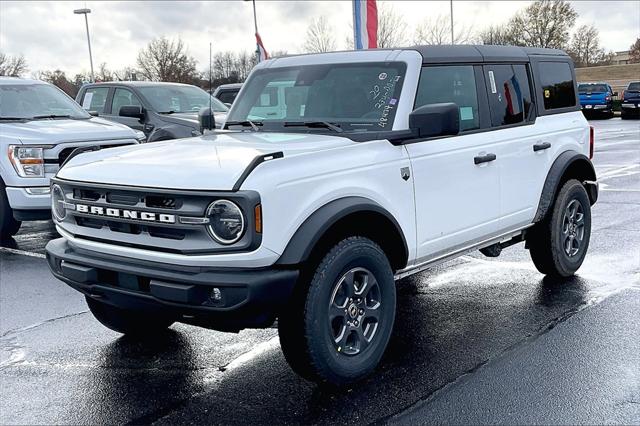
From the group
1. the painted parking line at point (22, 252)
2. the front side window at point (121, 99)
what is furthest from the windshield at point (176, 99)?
the painted parking line at point (22, 252)

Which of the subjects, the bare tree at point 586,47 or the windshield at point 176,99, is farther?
the bare tree at point 586,47

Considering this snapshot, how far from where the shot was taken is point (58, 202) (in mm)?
4328

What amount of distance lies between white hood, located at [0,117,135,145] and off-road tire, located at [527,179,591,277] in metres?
5.13

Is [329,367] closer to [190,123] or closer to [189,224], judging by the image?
[189,224]

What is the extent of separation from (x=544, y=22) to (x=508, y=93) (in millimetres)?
67340

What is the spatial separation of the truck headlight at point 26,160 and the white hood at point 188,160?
3.75 m

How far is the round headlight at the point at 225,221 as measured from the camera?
3467 millimetres

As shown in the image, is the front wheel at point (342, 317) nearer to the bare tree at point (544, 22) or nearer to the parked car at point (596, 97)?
the parked car at point (596, 97)

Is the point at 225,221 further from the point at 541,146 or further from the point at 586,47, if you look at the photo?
the point at 586,47

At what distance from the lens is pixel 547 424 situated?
11.4ft

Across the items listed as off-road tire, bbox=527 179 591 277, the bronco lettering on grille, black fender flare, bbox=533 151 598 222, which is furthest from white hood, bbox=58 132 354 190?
off-road tire, bbox=527 179 591 277

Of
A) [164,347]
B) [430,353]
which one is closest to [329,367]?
[430,353]

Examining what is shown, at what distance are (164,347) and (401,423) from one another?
193 centimetres

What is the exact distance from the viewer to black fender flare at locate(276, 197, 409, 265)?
3549mm
